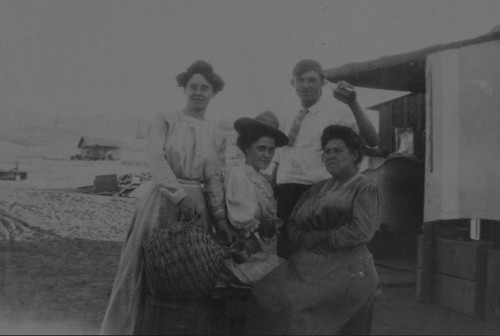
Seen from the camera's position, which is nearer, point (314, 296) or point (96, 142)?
point (314, 296)

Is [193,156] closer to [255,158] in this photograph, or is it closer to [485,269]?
[255,158]

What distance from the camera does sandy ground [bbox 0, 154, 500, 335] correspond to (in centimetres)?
383

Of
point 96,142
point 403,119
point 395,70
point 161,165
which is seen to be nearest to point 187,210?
point 161,165

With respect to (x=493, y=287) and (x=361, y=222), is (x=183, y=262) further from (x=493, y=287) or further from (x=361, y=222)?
(x=493, y=287)

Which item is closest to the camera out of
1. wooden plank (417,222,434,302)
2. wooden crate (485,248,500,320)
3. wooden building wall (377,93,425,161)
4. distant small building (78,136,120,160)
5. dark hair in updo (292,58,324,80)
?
dark hair in updo (292,58,324,80)

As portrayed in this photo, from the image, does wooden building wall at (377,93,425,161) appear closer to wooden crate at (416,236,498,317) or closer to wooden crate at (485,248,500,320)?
wooden crate at (416,236,498,317)

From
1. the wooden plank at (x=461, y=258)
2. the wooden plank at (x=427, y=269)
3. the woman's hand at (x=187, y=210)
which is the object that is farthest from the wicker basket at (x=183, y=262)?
the wooden plank at (x=427, y=269)

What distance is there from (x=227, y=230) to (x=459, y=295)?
247 cm

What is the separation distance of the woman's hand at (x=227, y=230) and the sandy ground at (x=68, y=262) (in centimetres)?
125

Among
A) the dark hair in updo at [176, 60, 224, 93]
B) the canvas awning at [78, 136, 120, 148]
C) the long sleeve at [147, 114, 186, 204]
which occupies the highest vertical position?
the dark hair in updo at [176, 60, 224, 93]

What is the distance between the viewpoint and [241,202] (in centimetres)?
304

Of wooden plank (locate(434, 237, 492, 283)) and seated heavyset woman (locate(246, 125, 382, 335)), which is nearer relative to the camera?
seated heavyset woman (locate(246, 125, 382, 335))

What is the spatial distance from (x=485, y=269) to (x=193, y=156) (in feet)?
8.97

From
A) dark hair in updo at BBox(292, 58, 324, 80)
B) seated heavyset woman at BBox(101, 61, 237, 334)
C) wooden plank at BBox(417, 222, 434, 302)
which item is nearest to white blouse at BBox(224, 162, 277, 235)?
seated heavyset woman at BBox(101, 61, 237, 334)
